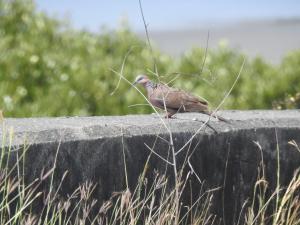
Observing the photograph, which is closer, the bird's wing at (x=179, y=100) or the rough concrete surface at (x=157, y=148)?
the rough concrete surface at (x=157, y=148)

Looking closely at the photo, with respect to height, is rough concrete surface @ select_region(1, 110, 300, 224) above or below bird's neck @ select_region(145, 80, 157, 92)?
above

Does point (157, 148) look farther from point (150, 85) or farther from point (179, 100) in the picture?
point (150, 85)

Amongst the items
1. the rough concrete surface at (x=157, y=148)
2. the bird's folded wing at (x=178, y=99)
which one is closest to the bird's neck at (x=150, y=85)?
the bird's folded wing at (x=178, y=99)

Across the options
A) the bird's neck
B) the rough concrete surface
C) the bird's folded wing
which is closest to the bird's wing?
the bird's folded wing

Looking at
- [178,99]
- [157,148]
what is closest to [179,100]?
[178,99]

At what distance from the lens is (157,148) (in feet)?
14.8

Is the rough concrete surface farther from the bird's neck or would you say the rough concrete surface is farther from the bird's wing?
the bird's neck

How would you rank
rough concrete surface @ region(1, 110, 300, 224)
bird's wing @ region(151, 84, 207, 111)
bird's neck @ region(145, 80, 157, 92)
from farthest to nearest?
bird's neck @ region(145, 80, 157, 92) < bird's wing @ region(151, 84, 207, 111) < rough concrete surface @ region(1, 110, 300, 224)

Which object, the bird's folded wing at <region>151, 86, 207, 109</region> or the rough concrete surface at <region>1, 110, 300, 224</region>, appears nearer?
the rough concrete surface at <region>1, 110, 300, 224</region>

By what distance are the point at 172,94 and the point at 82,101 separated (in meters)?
1.89

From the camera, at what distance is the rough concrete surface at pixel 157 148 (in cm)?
409

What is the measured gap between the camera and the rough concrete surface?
4.09m

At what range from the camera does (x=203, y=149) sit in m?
4.71

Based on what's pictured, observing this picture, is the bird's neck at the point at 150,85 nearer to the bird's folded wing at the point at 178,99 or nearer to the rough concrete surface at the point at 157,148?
the bird's folded wing at the point at 178,99
